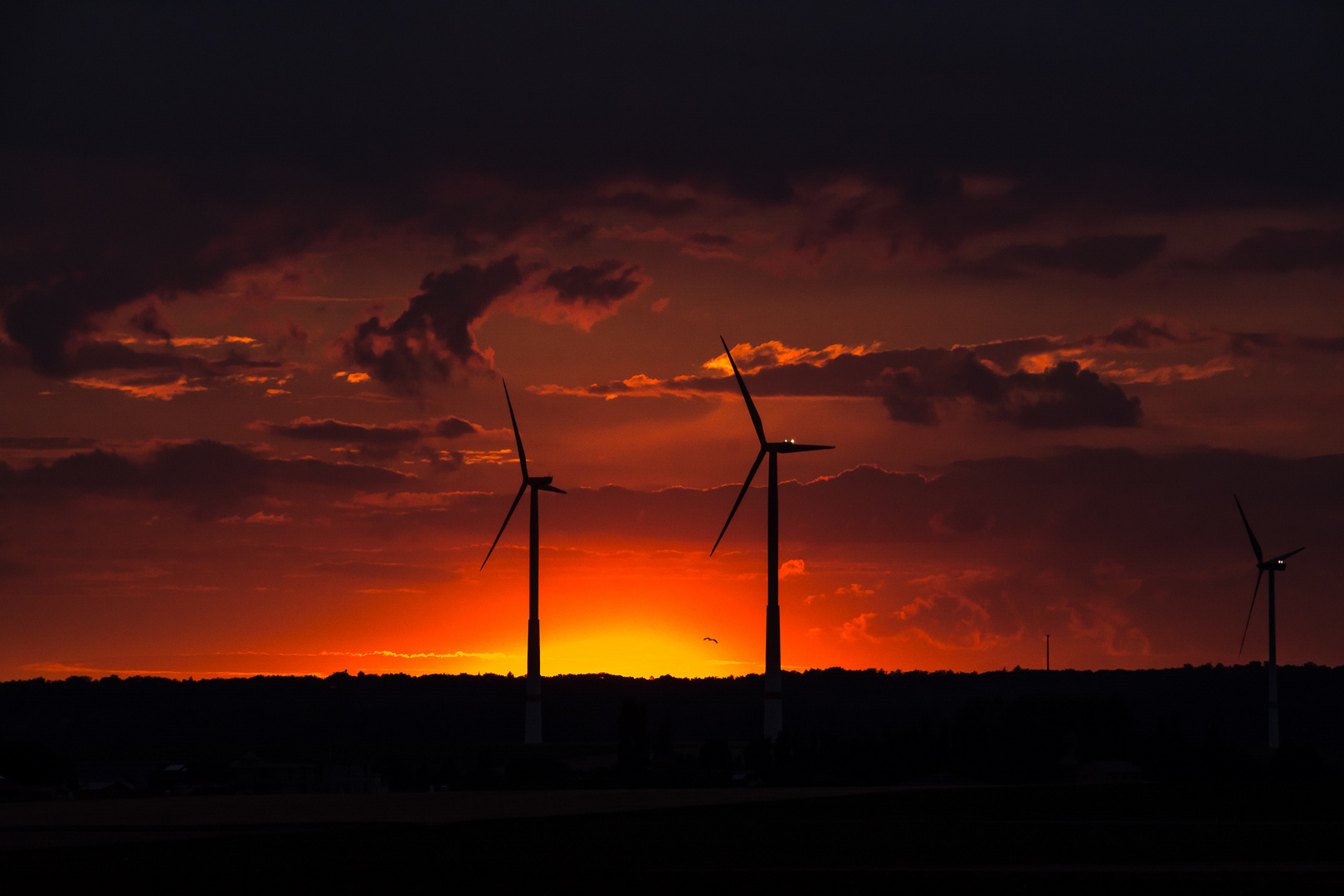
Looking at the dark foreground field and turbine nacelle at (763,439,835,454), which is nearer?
the dark foreground field

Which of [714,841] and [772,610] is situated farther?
[772,610]

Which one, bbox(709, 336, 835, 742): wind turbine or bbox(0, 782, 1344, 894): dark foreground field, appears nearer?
bbox(0, 782, 1344, 894): dark foreground field

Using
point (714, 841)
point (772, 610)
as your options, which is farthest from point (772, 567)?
point (714, 841)

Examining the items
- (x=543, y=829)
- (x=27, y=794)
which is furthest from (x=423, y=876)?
(x=27, y=794)

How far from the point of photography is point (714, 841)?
274ft

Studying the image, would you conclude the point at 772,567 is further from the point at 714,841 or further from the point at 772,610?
the point at 714,841

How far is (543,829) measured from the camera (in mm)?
93188

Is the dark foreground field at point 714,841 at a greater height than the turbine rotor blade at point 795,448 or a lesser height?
lesser

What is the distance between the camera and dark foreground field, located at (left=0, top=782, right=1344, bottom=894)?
64.5 metres

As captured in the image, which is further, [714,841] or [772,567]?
[772,567]

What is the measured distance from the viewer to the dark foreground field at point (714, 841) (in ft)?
212

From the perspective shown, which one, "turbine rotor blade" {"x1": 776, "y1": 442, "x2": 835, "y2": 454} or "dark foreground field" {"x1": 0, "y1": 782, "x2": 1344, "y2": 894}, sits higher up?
"turbine rotor blade" {"x1": 776, "y1": 442, "x2": 835, "y2": 454}

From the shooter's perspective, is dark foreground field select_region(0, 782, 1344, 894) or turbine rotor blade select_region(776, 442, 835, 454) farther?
turbine rotor blade select_region(776, 442, 835, 454)

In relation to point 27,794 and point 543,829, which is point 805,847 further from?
point 27,794
